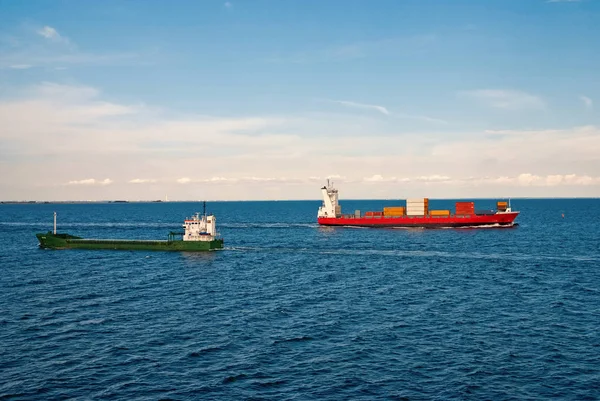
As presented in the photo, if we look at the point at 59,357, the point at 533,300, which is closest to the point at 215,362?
the point at 59,357

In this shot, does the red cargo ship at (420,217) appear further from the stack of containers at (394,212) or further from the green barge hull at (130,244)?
the green barge hull at (130,244)

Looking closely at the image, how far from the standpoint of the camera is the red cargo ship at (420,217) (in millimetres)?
148750

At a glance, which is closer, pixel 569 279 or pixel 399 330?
pixel 399 330

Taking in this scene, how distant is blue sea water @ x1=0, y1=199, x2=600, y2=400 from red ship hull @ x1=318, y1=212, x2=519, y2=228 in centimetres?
6197

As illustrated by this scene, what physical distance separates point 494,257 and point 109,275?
2454 inches

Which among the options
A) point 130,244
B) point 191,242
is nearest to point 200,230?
point 191,242

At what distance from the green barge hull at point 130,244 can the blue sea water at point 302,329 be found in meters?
11.1

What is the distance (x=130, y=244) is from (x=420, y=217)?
84467 millimetres

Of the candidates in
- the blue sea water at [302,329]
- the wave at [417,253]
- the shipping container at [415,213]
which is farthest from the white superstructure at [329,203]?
the blue sea water at [302,329]

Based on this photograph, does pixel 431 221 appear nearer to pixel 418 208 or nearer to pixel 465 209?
pixel 418 208

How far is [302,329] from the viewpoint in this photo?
43500mm

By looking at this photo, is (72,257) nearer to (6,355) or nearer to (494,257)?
(6,355)

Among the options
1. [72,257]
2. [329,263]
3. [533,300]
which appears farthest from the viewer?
[72,257]

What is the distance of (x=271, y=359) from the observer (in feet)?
118
